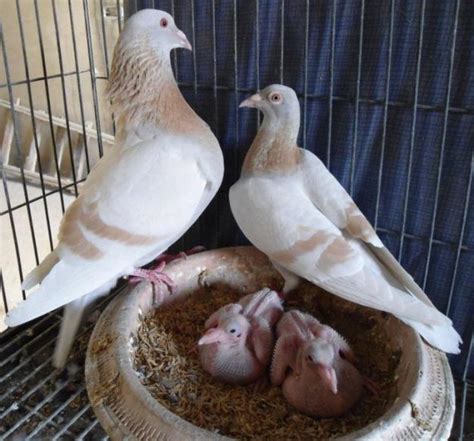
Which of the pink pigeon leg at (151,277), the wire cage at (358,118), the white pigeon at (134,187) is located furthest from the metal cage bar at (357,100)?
the pink pigeon leg at (151,277)

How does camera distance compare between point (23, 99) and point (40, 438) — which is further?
point (23, 99)

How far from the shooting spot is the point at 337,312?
1.28m

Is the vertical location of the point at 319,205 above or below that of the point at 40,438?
above

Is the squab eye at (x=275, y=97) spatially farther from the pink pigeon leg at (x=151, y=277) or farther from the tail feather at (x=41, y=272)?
the tail feather at (x=41, y=272)

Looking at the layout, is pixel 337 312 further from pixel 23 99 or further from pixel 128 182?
pixel 23 99

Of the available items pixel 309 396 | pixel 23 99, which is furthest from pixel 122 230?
pixel 23 99

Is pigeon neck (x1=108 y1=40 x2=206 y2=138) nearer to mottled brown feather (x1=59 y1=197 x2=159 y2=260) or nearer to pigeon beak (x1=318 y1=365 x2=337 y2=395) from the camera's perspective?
mottled brown feather (x1=59 y1=197 x2=159 y2=260)

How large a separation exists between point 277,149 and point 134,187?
39 cm

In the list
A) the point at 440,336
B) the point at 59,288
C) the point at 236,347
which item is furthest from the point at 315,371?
the point at 59,288

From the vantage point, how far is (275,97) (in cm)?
118

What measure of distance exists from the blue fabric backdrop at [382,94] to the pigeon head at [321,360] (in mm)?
460

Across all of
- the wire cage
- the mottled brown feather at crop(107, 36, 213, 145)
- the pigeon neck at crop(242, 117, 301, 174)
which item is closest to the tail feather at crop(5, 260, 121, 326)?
the wire cage

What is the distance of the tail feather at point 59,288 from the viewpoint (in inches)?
42.4

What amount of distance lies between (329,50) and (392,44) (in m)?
0.16
